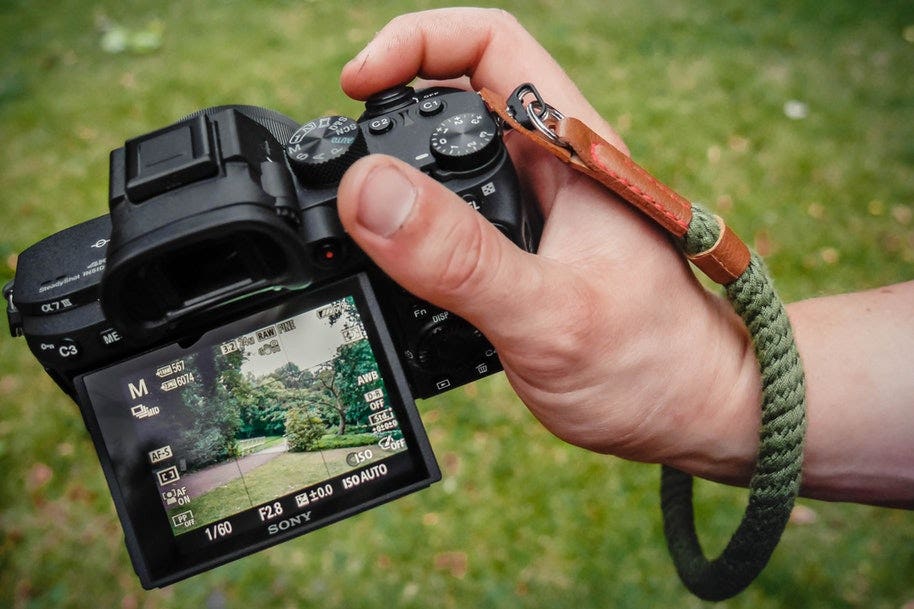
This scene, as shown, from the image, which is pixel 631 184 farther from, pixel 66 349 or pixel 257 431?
pixel 66 349

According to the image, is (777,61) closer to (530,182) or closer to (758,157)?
(758,157)

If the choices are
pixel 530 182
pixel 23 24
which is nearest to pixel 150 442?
pixel 530 182

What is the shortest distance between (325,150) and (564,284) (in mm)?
403

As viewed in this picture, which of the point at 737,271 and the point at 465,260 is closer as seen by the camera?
the point at 465,260

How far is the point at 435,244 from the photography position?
931 millimetres

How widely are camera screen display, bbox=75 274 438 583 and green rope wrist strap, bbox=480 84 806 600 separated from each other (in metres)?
0.38

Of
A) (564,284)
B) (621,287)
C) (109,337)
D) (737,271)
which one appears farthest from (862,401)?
(109,337)

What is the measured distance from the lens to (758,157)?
9.50 ft

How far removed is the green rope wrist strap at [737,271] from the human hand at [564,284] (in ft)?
0.23

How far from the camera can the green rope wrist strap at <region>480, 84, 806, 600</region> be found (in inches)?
44.6

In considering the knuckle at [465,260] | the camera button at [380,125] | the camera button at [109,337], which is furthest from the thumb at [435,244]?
the camera button at [109,337]

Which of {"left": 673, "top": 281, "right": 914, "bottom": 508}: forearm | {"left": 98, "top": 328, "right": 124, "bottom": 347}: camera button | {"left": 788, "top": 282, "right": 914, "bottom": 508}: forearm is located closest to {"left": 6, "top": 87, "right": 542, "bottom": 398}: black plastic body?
{"left": 98, "top": 328, "right": 124, "bottom": 347}: camera button

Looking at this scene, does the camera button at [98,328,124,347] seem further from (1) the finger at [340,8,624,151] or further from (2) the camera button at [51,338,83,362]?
(1) the finger at [340,8,624,151]

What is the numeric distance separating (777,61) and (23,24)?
139 inches
